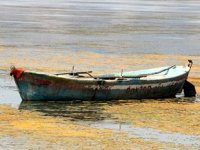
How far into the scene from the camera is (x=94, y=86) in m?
22.2

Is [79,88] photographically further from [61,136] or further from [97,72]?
[97,72]

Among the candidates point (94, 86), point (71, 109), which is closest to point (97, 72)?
point (94, 86)

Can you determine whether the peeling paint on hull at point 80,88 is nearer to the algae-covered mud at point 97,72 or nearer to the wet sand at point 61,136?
the algae-covered mud at point 97,72

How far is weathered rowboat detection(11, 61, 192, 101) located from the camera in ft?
71.3

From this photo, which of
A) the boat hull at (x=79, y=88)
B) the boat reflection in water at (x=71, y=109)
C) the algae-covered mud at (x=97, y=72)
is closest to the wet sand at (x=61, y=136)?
the algae-covered mud at (x=97, y=72)

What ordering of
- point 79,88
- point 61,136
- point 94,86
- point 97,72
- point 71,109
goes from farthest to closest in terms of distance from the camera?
point 97,72 < point 94,86 < point 79,88 < point 71,109 < point 61,136

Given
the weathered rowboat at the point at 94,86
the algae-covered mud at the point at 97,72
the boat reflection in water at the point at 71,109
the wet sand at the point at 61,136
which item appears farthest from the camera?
the weathered rowboat at the point at 94,86

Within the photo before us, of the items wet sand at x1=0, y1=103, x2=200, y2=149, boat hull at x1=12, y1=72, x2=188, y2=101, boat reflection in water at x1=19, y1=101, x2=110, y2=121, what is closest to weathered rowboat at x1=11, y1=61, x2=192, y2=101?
boat hull at x1=12, y1=72, x2=188, y2=101

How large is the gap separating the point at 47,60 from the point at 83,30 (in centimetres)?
1840

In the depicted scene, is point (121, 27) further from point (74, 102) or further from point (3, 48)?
point (74, 102)

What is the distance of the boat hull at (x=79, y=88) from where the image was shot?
71.4 ft

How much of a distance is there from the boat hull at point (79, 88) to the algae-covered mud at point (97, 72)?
282 mm

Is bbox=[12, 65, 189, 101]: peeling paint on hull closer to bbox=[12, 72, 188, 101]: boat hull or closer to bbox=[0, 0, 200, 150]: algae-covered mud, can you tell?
bbox=[12, 72, 188, 101]: boat hull

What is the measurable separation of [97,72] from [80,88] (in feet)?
20.3
